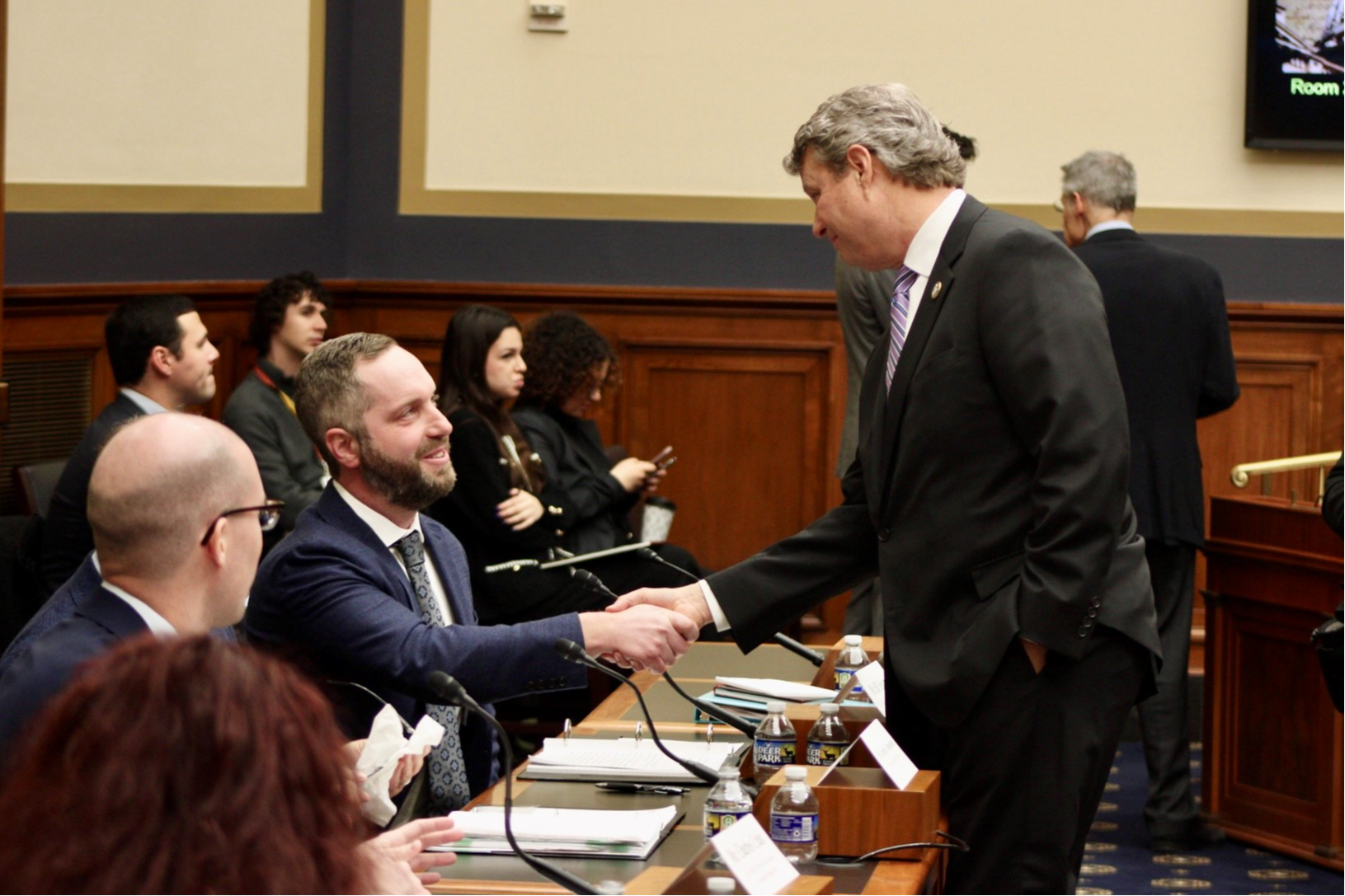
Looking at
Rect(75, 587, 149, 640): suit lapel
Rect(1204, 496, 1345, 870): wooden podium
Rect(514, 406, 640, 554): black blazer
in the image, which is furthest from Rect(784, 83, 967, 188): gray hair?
Rect(514, 406, 640, 554): black blazer

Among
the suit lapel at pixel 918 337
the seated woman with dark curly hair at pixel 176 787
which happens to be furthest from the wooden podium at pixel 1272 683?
the seated woman with dark curly hair at pixel 176 787

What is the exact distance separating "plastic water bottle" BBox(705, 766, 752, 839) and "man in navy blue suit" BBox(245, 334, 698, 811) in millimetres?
411

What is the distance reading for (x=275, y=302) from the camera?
5.53 m

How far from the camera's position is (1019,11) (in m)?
6.28

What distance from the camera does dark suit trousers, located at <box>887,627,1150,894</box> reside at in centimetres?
233

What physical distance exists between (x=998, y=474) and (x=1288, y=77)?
174 inches

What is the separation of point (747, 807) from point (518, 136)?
180 inches

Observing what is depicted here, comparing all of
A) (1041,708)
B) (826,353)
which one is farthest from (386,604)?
(826,353)

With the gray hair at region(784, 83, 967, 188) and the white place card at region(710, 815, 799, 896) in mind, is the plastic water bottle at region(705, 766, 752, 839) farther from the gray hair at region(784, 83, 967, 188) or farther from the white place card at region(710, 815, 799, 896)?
the gray hair at region(784, 83, 967, 188)

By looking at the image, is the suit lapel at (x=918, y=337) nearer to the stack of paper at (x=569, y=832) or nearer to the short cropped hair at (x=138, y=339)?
the stack of paper at (x=569, y=832)

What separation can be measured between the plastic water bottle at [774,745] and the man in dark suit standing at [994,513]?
0.52 ft

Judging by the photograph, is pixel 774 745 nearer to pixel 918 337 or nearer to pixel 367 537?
pixel 918 337

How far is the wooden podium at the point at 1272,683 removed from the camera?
445 cm

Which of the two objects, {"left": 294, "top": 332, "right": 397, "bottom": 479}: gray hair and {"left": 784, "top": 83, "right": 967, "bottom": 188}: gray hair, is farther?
{"left": 294, "top": 332, "right": 397, "bottom": 479}: gray hair
